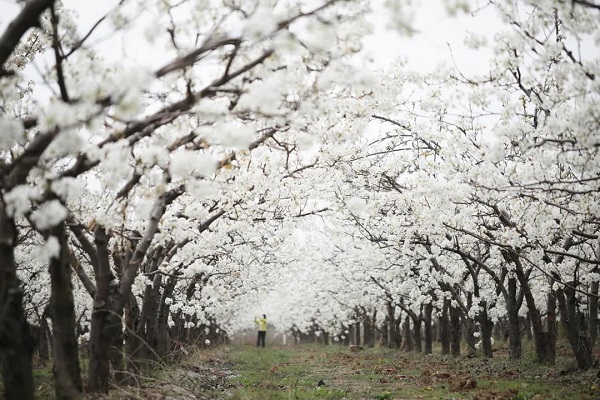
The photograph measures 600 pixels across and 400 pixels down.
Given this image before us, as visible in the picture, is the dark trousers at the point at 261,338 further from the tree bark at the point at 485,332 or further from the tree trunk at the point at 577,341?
the tree trunk at the point at 577,341

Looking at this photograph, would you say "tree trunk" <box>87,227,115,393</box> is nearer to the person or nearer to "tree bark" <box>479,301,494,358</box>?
"tree bark" <box>479,301,494,358</box>

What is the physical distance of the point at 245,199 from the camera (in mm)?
11406

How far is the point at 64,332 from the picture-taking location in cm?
729

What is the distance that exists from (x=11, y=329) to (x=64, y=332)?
1.13 m

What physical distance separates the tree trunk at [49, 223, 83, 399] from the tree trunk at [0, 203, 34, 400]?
0.78 m

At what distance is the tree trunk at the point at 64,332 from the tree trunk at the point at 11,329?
30.9 inches

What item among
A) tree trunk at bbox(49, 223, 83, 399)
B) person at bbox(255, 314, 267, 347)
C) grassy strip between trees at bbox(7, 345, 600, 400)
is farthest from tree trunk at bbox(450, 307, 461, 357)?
person at bbox(255, 314, 267, 347)

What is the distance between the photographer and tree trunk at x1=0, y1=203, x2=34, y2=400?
620 centimetres

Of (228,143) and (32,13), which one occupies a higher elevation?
(32,13)

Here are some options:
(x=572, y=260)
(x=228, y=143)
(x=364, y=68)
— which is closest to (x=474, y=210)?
(x=572, y=260)

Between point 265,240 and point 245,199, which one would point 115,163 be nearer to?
point 245,199

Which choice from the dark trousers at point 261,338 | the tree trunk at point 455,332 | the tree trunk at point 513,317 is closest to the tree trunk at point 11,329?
the tree trunk at point 513,317

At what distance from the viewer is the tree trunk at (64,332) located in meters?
7.14

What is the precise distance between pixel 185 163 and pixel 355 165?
8.85 m
